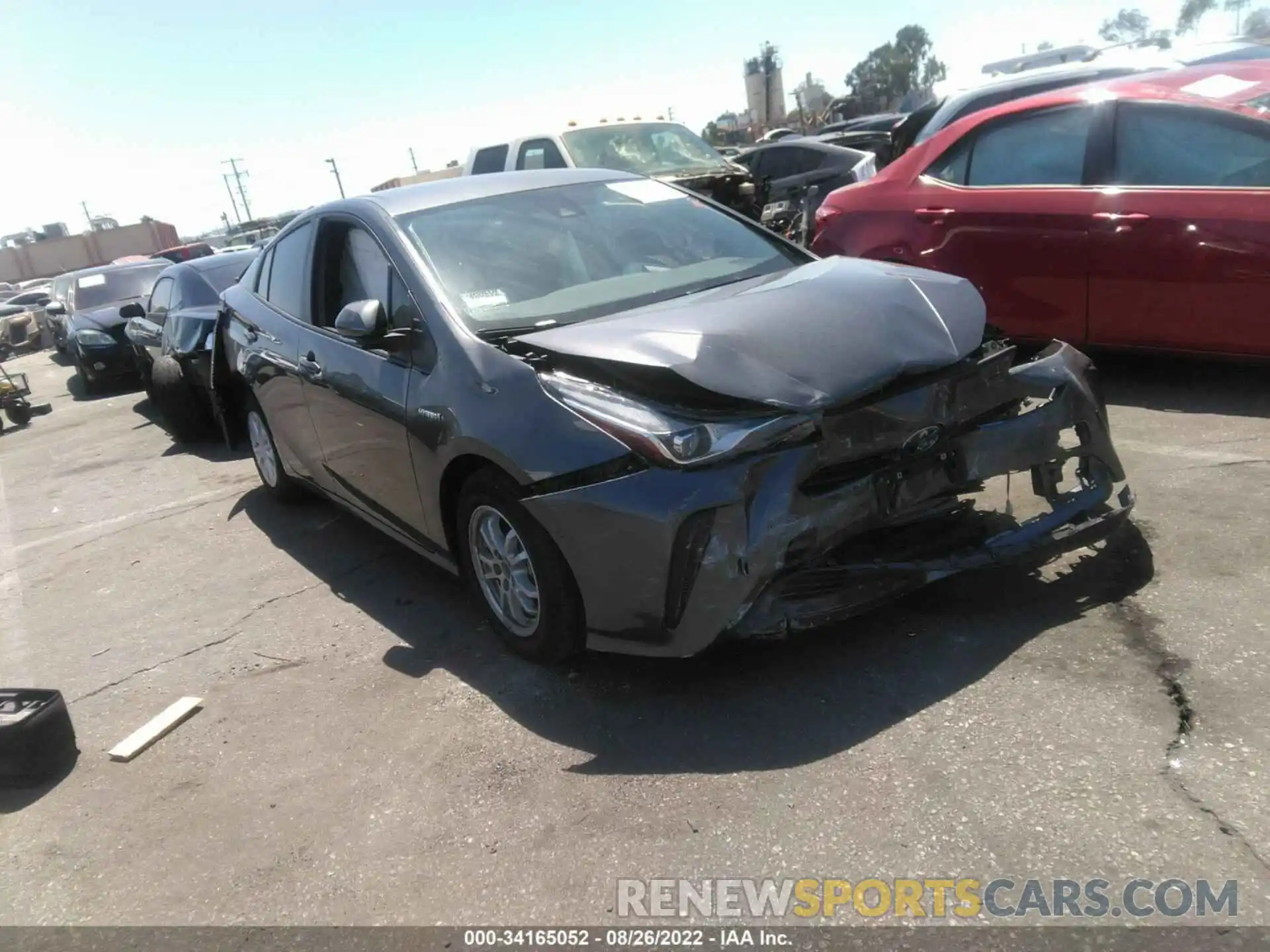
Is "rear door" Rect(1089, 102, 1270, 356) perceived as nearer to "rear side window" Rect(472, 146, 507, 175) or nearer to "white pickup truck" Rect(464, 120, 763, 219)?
"white pickup truck" Rect(464, 120, 763, 219)

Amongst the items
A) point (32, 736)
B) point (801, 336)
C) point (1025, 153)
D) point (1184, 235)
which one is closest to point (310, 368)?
point (32, 736)

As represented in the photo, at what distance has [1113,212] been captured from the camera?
16.4 feet

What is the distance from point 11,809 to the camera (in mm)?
3279

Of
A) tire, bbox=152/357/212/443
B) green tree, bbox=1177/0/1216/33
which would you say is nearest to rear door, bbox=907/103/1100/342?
tire, bbox=152/357/212/443

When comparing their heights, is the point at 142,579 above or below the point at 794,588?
below

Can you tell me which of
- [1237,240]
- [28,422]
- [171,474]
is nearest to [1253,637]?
[1237,240]

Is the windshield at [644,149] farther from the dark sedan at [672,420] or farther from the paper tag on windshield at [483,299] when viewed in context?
the paper tag on windshield at [483,299]

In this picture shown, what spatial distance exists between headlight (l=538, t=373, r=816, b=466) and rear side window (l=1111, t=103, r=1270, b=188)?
3182 mm

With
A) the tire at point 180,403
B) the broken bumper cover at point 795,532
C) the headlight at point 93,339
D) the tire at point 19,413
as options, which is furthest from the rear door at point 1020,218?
the headlight at point 93,339

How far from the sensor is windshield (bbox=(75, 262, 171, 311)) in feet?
46.4

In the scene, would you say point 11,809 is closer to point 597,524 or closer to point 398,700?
point 398,700

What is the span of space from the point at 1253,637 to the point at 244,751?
3219mm

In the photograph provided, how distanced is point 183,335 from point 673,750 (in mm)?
7011

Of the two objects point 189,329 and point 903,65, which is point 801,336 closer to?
point 189,329
